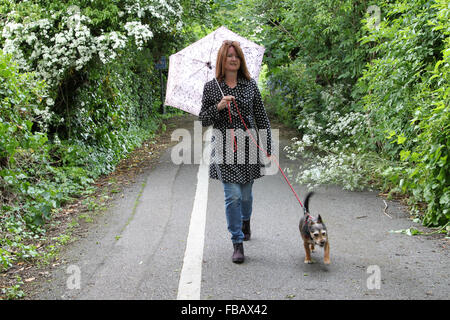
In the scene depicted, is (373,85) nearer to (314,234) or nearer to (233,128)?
(233,128)

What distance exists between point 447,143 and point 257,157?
2088 mm

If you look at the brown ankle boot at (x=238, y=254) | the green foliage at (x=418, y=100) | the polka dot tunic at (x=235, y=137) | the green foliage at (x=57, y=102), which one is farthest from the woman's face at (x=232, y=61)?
the green foliage at (x=57, y=102)

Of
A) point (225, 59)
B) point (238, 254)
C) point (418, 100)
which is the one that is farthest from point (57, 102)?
point (418, 100)

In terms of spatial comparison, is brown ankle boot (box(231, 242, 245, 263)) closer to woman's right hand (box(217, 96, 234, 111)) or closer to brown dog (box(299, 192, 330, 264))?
brown dog (box(299, 192, 330, 264))

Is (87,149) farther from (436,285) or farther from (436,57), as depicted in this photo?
(436,285)

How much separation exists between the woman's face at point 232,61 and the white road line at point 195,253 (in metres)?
1.92

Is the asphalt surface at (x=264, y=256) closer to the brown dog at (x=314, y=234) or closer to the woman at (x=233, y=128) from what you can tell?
the brown dog at (x=314, y=234)

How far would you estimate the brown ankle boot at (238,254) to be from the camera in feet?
16.7

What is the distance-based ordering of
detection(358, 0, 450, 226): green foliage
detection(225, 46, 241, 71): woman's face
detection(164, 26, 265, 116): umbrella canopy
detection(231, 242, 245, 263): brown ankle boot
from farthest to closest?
detection(164, 26, 265, 116): umbrella canopy
detection(358, 0, 450, 226): green foliage
detection(225, 46, 241, 71): woman's face
detection(231, 242, 245, 263): brown ankle boot

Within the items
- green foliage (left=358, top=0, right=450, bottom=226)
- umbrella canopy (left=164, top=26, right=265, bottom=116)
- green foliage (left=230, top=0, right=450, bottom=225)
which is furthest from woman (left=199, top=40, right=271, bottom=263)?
green foliage (left=230, top=0, right=450, bottom=225)

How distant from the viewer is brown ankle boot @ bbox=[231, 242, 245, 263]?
5.08 meters

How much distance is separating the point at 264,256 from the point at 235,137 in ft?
4.09

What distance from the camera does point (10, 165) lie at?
637cm

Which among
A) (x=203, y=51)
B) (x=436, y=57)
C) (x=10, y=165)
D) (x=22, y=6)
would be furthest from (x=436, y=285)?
(x=22, y=6)
